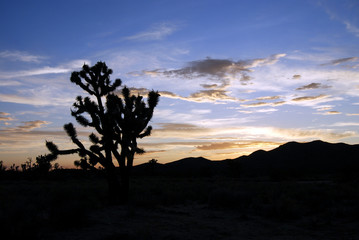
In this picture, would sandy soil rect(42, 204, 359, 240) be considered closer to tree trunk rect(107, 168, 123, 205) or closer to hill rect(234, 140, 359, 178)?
tree trunk rect(107, 168, 123, 205)

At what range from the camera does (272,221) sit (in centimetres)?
1040

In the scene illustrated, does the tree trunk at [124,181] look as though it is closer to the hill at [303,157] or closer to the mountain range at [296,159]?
the mountain range at [296,159]

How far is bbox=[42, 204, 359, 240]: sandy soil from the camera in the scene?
785cm

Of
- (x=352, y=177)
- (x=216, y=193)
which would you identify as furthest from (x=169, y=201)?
(x=352, y=177)

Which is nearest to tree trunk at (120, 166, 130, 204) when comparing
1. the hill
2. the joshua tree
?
the joshua tree

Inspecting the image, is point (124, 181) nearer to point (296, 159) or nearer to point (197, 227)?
point (197, 227)

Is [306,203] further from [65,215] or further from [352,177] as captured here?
[352,177]

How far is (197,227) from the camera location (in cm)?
916

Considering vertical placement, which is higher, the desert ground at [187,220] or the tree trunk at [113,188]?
the tree trunk at [113,188]

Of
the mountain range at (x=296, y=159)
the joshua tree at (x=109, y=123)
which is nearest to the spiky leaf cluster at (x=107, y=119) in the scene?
the joshua tree at (x=109, y=123)

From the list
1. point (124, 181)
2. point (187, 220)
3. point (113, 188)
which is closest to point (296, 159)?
point (124, 181)

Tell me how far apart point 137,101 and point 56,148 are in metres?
4.46

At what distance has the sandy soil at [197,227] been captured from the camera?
309 inches

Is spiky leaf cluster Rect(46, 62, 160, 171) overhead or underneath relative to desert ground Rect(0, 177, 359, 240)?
overhead
